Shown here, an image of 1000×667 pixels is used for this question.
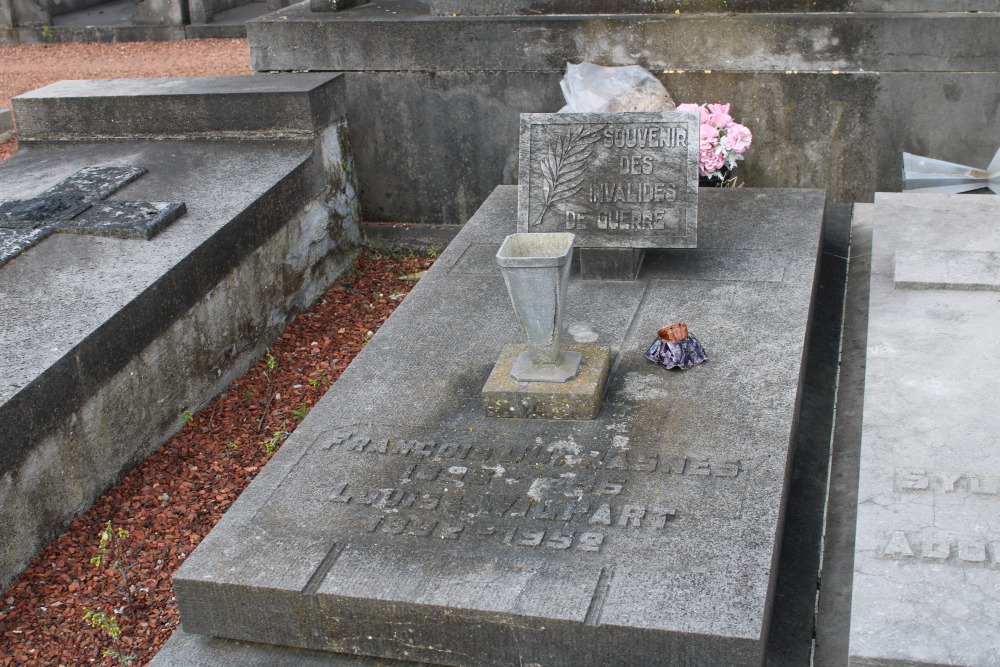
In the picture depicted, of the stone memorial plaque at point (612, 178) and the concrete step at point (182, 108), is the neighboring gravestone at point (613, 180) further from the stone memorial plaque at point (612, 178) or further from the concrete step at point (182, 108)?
the concrete step at point (182, 108)

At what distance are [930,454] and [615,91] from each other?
3721 millimetres

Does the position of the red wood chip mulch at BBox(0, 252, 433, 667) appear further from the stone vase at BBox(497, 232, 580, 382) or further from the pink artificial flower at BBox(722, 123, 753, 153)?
the pink artificial flower at BBox(722, 123, 753, 153)

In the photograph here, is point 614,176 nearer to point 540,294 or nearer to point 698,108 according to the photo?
point 540,294

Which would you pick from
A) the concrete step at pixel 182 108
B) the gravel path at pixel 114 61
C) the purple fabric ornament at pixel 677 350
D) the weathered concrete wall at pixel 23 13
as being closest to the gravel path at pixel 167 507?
the concrete step at pixel 182 108

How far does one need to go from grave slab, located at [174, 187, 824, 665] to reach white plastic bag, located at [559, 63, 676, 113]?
87.0 inches

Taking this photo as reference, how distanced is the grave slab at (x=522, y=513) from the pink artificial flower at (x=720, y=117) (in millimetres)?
2042

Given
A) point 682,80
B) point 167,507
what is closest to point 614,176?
point 682,80

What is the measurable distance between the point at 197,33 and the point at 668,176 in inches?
477

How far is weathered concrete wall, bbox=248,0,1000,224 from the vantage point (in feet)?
21.9

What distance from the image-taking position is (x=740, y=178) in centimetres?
713

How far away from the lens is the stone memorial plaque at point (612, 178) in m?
5.20

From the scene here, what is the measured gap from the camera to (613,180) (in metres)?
5.27

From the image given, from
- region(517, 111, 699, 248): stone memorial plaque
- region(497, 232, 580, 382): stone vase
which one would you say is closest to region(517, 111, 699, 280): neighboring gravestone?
region(517, 111, 699, 248): stone memorial plaque

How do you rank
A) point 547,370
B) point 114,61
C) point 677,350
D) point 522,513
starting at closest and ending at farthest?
point 522,513 → point 547,370 → point 677,350 → point 114,61
